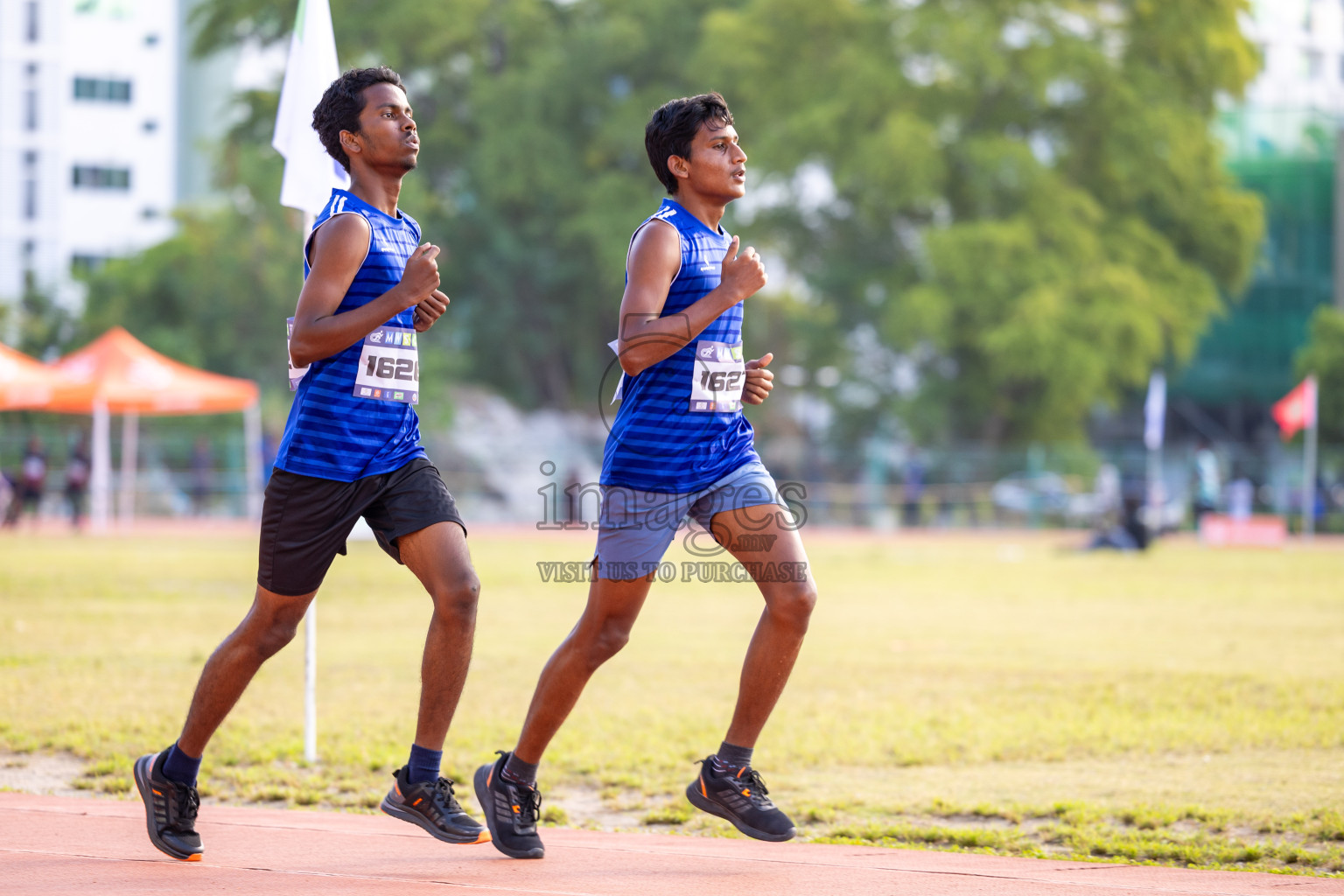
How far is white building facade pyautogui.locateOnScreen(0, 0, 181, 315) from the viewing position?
Result: 6125cm

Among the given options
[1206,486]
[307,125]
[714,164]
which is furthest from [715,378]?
[1206,486]

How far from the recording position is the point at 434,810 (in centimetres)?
461

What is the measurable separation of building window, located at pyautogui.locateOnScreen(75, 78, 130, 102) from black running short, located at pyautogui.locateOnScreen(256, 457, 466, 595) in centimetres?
6558

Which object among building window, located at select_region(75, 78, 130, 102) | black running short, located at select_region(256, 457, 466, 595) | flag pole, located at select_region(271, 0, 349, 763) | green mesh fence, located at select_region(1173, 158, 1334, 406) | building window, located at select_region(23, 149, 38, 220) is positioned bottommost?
black running short, located at select_region(256, 457, 466, 595)

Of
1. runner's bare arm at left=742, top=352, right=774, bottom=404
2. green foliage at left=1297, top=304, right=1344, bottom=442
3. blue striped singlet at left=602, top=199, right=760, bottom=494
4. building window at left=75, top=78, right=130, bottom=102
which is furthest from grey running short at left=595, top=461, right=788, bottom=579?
building window at left=75, top=78, right=130, bottom=102

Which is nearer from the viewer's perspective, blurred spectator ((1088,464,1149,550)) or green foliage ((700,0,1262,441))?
blurred spectator ((1088,464,1149,550))

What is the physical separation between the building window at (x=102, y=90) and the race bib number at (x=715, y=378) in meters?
65.8

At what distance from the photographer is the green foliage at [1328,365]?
117 feet

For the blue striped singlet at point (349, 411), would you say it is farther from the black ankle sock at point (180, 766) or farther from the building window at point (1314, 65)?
the building window at point (1314, 65)

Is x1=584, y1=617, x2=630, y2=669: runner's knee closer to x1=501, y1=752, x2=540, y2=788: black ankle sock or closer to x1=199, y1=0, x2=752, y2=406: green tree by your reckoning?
x1=501, y1=752, x2=540, y2=788: black ankle sock

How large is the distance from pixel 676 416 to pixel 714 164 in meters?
0.79

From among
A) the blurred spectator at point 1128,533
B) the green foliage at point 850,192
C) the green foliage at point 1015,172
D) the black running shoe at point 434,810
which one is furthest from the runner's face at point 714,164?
the green foliage at point 850,192

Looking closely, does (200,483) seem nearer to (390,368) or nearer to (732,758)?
(390,368)

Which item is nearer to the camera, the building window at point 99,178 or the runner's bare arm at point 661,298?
the runner's bare arm at point 661,298
